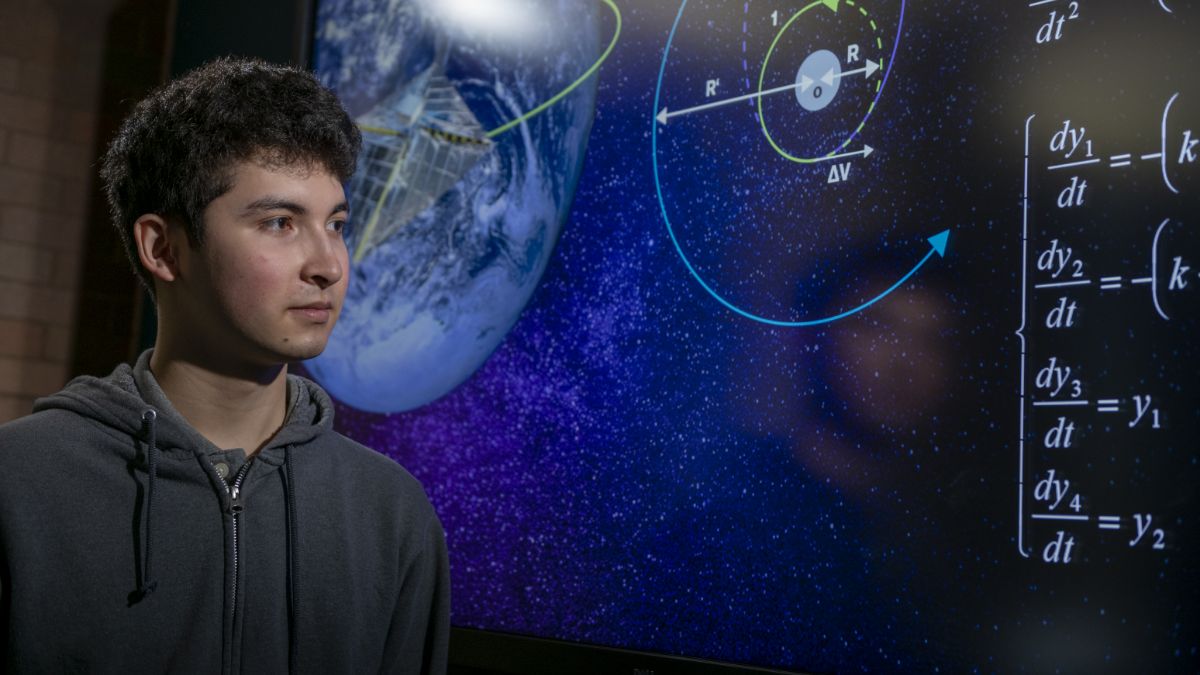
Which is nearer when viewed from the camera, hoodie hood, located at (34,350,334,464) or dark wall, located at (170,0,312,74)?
hoodie hood, located at (34,350,334,464)

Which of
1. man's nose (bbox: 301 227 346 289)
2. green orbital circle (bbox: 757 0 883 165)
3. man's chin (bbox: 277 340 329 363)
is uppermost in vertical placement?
green orbital circle (bbox: 757 0 883 165)

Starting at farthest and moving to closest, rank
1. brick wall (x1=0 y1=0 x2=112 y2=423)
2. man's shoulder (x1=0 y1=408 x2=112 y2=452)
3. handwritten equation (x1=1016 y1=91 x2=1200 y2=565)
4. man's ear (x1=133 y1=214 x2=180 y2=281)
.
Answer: brick wall (x1=0 y1=0 x2=112 y2=423)
man's ear (x1=133 y1=214 x2=180 y2=281)
man's shoulder (x1=0 y1=408 x2=112 y2=452)
handwritten equation (x1=1016 y1=91 x2=1200 y2=565)

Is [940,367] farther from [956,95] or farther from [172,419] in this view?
[172,419]

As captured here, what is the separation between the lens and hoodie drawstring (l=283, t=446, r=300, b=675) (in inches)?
46.1

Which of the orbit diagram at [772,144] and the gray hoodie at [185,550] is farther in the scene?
the orbit diagram at [772,144]

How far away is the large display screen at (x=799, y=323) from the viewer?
1.03 meters

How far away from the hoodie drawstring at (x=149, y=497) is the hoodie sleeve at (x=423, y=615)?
0.91 ft

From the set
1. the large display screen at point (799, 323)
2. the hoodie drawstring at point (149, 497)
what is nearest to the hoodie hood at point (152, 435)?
the hoodie drawstring at point (149, 497)

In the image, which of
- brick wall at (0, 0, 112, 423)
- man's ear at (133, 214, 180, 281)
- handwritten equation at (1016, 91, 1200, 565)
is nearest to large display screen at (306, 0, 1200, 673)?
handwritten equation at (1016, 91, 1200, 565)

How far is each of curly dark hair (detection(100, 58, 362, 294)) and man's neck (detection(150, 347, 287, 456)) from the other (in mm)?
124

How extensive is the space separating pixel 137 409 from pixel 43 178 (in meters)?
1.36

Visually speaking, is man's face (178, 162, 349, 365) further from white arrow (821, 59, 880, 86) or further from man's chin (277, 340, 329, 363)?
white arrow (821, 59, 880, 86)

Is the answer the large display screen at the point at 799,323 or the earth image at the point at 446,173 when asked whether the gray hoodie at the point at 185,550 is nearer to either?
the large display screen at the point at 799,323

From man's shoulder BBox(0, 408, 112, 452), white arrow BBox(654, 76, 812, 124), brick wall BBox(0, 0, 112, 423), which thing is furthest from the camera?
brick wall BBox(0, 0, 112, 423)
